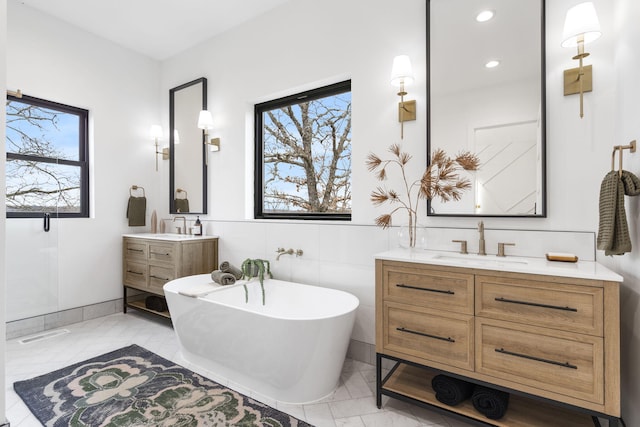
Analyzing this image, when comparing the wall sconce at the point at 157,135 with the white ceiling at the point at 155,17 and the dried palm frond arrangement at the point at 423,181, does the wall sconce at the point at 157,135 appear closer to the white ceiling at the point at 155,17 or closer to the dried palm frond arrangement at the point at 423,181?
the white ceiling at the point at 155,17

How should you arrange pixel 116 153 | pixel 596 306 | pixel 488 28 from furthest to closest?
pixel 116 153 → pixel 488 28 → pixel 596 306

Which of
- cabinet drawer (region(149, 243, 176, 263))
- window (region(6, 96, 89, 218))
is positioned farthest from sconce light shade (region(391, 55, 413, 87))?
window (region(6, 96, 89, 218))

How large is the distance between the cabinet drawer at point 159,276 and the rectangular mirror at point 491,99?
240 centimetres

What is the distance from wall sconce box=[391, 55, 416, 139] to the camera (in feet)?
7.01

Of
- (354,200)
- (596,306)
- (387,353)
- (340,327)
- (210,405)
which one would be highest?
(354,200)

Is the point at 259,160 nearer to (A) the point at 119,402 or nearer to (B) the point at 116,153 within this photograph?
(B) the point at 116,153

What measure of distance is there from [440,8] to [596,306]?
1.94 m

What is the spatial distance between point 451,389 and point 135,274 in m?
3.22

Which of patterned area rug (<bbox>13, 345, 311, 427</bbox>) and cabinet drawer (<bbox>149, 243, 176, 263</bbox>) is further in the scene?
cabinet drawer (<bbox>149, 243, 176, 263</bbox>)

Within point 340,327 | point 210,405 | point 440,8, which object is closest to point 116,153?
point 210,405

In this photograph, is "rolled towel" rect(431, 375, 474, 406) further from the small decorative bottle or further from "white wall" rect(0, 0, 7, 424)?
the small decorative bottle

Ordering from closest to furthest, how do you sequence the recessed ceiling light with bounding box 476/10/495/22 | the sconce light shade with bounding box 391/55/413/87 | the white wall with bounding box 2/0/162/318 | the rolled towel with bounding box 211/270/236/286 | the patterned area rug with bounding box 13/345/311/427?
the patterned area rug with bounding box 13/345/311/427 < the recessed ceiling light with bounding box 476/10/495/22 < the sconce light shade with bounding box 391/55/413/87 < the rolled towel with bounding box 211/270/236/286 < the white wall with bounding box 2/0/162/318

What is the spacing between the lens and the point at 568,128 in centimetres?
182

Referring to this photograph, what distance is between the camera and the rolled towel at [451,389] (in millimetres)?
1658
